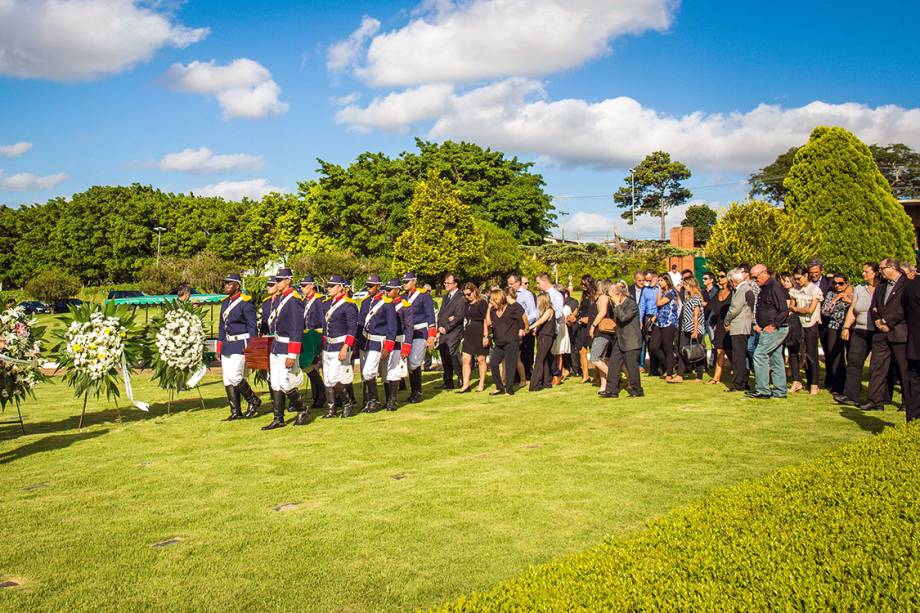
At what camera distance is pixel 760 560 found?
11.5 feet

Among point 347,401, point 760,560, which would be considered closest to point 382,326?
point 347,401

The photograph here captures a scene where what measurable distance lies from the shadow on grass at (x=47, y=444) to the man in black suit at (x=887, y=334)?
1070 centimetres

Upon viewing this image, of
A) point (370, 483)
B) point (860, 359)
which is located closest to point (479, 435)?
point (370, 483)

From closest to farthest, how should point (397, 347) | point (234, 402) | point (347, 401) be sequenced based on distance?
point (234, 402) → point (347, 401) → point (397, 347)

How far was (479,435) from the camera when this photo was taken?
9.10 meters

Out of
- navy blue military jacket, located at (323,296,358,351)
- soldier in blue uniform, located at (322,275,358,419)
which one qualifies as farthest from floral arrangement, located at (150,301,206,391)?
navy blue military jacket, located at (323,296,358,351)

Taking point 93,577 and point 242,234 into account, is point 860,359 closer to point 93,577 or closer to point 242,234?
point 93,577

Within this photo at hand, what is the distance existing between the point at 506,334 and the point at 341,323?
3209 mm

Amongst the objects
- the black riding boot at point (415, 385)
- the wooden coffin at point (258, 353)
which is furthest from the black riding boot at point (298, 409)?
the black riding boot at point (415, 385)

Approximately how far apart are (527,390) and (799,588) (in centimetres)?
989

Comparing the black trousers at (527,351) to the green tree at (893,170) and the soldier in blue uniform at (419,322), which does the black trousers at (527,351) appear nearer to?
the soldier in blue uniform at (419,322)

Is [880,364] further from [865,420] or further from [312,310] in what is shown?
[312,310]

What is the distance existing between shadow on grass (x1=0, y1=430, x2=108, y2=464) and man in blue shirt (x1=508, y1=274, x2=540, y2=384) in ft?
22.7

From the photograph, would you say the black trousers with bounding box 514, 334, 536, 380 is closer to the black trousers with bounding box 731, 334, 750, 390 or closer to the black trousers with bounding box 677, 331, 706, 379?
the black trousers with bounding box 677, 331, 706, 379
